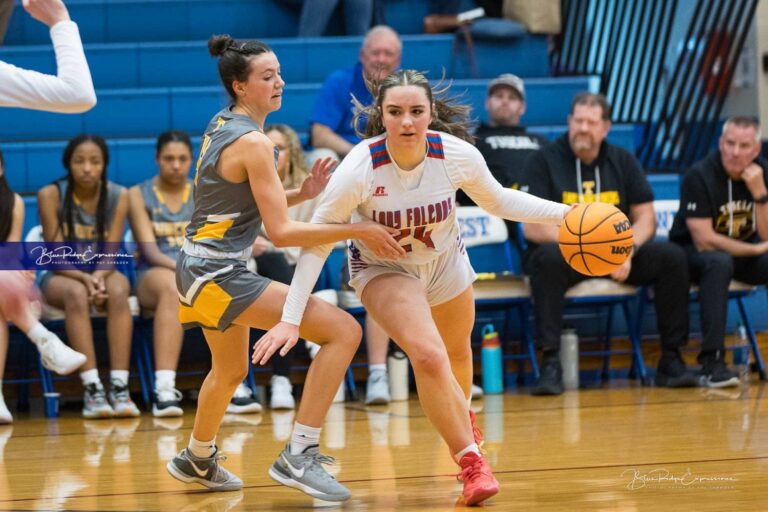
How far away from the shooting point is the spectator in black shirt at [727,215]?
682 cm

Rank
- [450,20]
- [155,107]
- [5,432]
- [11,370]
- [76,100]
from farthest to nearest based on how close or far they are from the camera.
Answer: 1. [450,20]
2. [155,107]
3. [11,370]
4. [5,432]
5. [76,100]

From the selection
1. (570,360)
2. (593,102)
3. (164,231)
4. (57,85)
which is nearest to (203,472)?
(57,85)

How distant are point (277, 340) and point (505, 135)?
13.7 ft

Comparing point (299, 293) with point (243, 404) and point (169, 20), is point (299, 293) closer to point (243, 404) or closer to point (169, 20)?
point (243, 404)

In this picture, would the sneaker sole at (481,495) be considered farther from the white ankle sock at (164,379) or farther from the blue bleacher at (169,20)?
the blue bleacher at (169,20)

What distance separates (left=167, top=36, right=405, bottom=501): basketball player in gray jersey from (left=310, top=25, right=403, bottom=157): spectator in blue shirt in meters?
3.27

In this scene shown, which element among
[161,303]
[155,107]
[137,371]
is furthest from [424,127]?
[155,107]

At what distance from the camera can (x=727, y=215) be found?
7047 mm

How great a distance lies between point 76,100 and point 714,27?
682 cm

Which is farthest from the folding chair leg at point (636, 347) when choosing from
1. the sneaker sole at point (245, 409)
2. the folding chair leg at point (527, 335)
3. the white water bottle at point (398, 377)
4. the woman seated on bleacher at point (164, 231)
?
the woman seated on bleacher at point (164, 231)

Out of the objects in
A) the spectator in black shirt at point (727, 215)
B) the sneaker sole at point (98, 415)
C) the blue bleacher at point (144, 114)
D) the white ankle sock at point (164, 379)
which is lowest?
the sneaker sole at point (98, 415)

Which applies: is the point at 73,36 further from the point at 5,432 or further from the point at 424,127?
the point at 5,432

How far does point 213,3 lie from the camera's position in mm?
9016

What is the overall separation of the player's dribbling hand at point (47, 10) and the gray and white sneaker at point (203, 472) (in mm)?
1961
